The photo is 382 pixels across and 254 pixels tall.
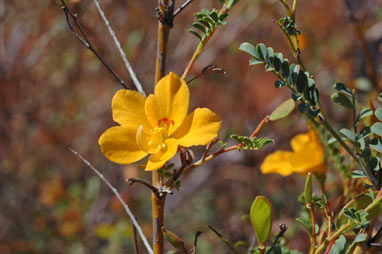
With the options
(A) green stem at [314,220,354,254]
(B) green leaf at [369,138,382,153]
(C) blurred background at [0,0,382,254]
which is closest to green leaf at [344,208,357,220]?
(A) green stem at [314,220,354,254]

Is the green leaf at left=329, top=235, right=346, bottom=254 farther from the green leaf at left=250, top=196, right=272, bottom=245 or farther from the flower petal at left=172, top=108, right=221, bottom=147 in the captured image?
the flower petal at left=172, top=108, right=221, bottom=147

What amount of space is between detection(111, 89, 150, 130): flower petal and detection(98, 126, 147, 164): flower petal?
2 cm

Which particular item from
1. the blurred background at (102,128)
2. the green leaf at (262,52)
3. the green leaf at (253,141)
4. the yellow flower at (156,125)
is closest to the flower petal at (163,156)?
the yellow flower at (156,125)

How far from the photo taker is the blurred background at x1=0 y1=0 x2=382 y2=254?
2.12 meters

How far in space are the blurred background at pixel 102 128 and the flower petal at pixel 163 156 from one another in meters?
1.15

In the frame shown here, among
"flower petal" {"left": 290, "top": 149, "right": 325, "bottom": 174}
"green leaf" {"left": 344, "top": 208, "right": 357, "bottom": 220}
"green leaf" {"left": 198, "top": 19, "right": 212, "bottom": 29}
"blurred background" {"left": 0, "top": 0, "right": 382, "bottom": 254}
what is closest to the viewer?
"green leaf" {"left": 344, "top": 208, "right": 357, "bottom": 220}

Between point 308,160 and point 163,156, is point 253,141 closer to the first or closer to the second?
point 163,156

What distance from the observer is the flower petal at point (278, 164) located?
1.08 meters

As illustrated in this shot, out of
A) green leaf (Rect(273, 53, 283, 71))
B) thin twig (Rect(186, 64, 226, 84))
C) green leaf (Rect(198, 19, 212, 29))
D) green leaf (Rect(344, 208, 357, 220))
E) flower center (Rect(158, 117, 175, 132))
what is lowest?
green leaf (Rect(344, 208, 357, 220))

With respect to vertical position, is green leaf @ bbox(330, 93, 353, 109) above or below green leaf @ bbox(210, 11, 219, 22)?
below

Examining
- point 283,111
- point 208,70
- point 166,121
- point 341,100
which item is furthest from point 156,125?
point 341,100

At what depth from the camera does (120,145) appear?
2.56ft

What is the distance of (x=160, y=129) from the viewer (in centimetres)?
83

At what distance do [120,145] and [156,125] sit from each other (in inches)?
3.7
